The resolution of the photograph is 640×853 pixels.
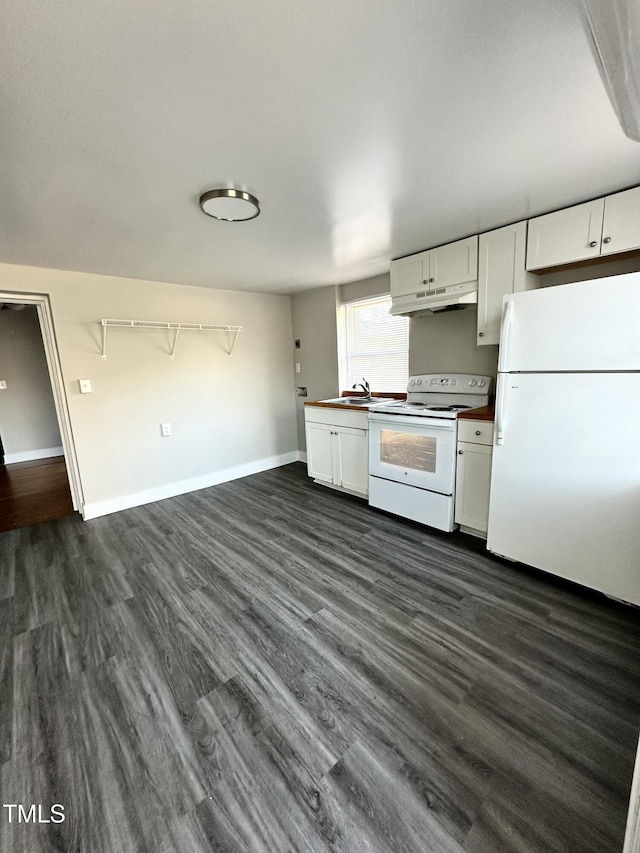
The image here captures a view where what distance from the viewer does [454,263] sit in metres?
2.66

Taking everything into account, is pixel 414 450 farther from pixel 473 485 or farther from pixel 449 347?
pixel 449 347

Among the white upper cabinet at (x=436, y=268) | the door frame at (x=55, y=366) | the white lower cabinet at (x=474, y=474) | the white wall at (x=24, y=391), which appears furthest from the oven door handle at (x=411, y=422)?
the white wall at (x=24, y=391)

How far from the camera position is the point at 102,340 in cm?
320

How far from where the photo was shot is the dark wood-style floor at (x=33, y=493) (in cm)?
335

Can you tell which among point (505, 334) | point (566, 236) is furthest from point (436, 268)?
point (505, 334)

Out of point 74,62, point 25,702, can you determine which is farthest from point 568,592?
point 74,62

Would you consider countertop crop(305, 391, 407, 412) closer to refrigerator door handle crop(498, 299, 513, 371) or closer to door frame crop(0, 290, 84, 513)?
refrigerator door handle crop(498, 299, 513, 371)

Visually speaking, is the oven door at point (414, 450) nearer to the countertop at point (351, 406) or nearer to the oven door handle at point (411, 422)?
the oven door handle at point (411, 422)

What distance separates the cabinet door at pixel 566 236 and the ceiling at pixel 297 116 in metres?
0.09

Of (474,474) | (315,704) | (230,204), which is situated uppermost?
(230,204)

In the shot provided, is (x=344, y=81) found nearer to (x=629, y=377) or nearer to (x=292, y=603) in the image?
(x=629, y=377)

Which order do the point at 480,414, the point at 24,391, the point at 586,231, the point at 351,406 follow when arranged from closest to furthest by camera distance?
the point at 586,231
the point at 480,414
the point at 351,406
the point at 24,391

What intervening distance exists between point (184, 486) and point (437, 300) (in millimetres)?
3225

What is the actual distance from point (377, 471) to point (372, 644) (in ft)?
5.10
